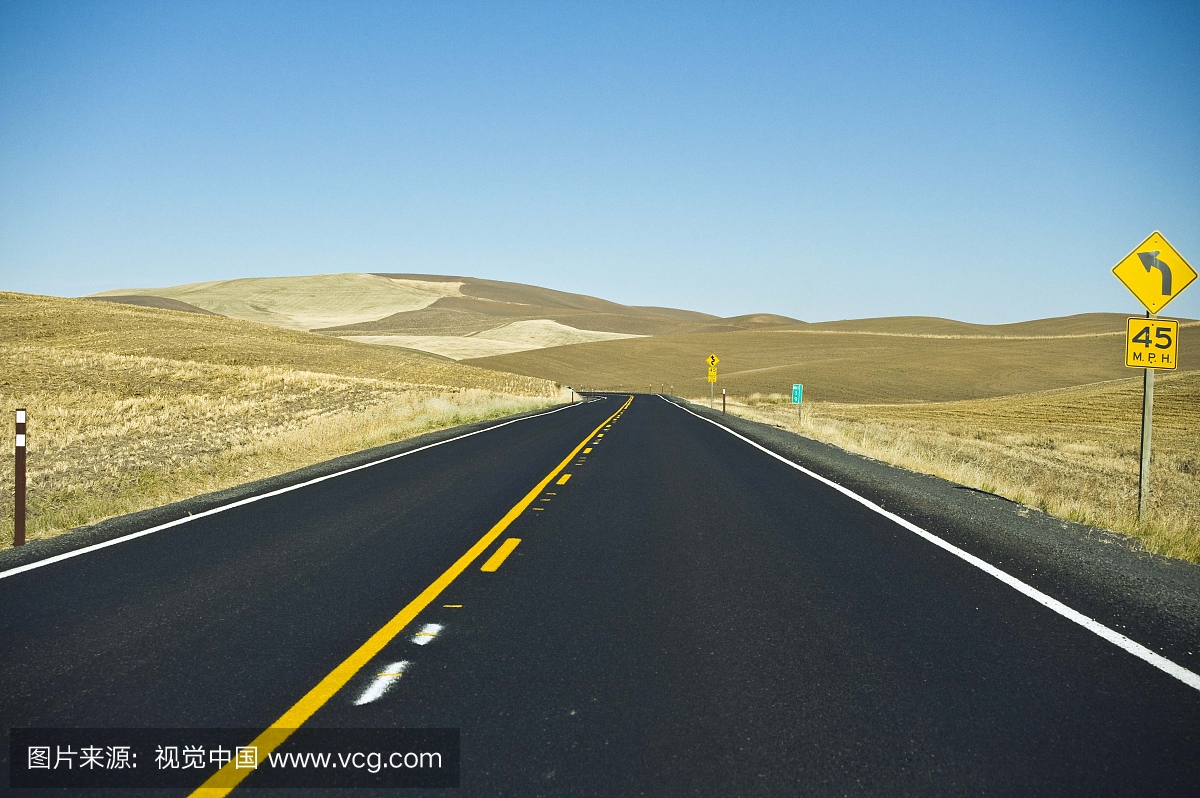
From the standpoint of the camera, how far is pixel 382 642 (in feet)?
17.1

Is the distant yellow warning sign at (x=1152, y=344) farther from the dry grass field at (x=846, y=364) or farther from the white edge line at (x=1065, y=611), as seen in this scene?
the dry grass field at (x=846, y=364)

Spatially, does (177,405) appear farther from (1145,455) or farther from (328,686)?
(1145,455)

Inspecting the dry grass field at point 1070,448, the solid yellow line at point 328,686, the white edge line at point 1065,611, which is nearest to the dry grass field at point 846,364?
the dry grass field at point 1070,448

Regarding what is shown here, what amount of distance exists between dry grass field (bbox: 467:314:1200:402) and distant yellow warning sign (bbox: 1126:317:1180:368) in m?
58.4

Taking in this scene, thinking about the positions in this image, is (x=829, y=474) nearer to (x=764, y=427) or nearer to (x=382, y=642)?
(x=382, y=642)

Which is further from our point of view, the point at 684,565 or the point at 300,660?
the point at 684,565

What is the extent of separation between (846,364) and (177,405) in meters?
73.7

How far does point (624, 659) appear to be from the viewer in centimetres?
495

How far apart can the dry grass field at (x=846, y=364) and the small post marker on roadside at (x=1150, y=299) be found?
191 ft

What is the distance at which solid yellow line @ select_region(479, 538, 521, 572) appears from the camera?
731 centimetres

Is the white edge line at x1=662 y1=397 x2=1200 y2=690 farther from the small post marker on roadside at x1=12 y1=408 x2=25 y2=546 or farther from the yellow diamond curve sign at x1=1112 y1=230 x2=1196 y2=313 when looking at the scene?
the small post marker on roadside at x1=12 y1=408 x2=25 y2=546

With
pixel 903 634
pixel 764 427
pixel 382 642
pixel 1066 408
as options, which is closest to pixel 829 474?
pixel 903 634

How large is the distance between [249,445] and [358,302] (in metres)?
183

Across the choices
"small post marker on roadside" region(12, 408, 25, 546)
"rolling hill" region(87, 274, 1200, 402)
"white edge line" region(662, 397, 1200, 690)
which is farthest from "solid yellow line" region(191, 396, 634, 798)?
"rolling hill" region(87, 274, 1200, 402)
